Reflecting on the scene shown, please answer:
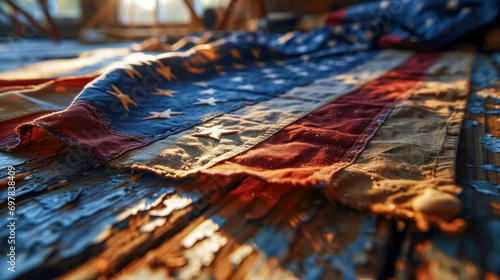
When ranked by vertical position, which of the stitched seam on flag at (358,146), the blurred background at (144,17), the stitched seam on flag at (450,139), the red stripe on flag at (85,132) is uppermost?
the blurred background at (144,17)

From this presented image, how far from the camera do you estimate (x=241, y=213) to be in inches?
14.2

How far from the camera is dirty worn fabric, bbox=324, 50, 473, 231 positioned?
1.07 feet

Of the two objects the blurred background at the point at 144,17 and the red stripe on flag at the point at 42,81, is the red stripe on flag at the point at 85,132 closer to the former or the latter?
the red stripe on flag at the point at 42,81

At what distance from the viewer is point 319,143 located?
52 cm

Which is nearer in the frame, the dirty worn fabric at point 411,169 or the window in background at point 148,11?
the dirty worn fabric at point 411,169

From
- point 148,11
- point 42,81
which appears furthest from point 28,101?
point 148,11

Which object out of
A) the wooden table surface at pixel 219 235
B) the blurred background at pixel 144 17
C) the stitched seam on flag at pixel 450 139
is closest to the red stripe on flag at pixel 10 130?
the wooden table surface at pixel 219 235

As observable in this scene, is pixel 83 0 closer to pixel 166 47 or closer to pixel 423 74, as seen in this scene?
pixel 166 47

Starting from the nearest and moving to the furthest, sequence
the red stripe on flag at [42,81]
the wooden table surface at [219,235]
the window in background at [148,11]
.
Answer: the wooden table surface at [219,235] → the red stripe on flag at [42,81] → the window in background at [148,11]

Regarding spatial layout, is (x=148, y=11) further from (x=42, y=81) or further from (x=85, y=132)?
(x=85, y=132)

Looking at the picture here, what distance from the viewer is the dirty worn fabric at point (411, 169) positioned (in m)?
0.33

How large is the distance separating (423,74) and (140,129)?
0.92 m

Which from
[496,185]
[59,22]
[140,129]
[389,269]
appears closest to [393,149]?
[496,185]

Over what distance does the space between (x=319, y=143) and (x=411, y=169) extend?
147 millimetres
